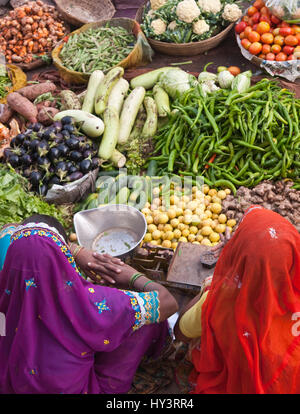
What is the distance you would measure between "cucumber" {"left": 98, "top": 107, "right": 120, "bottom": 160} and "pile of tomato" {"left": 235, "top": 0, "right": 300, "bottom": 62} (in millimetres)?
2060

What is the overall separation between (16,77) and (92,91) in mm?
1430

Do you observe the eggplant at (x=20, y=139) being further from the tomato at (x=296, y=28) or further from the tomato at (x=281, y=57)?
the tomato at (x=296, y=28)

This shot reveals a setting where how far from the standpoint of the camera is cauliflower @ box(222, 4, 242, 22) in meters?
5.04

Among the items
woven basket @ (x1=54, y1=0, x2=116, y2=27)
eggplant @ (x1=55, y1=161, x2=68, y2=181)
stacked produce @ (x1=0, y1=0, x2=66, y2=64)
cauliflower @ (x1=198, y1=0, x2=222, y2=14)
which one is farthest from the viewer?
woven basket @ (x1=54, y1=0, x2=116, y2=27)

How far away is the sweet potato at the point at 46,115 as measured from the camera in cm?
415

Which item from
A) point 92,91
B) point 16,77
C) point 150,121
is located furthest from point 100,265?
point 16,77

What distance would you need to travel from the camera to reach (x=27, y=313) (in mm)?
1537

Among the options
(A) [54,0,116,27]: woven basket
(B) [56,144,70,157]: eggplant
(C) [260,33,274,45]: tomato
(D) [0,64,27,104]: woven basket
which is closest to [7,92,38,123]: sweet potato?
(D) [0,64,27,104]: woven basket

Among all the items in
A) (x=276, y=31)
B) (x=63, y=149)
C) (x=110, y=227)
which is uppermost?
(x=276, y=31)

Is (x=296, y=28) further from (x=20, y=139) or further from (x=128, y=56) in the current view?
(x=20, y=139)

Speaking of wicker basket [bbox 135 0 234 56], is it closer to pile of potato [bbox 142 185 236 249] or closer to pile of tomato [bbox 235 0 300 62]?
pile of tomato [bbox 235 0 300 62]

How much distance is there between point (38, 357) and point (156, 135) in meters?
2.94

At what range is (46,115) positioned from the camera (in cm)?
416

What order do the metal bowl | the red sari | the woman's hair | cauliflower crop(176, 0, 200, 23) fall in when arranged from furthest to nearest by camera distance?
cauliflower crop(176, 0, 200, 23) → the metal bowl → the woman's hair → the red sari
